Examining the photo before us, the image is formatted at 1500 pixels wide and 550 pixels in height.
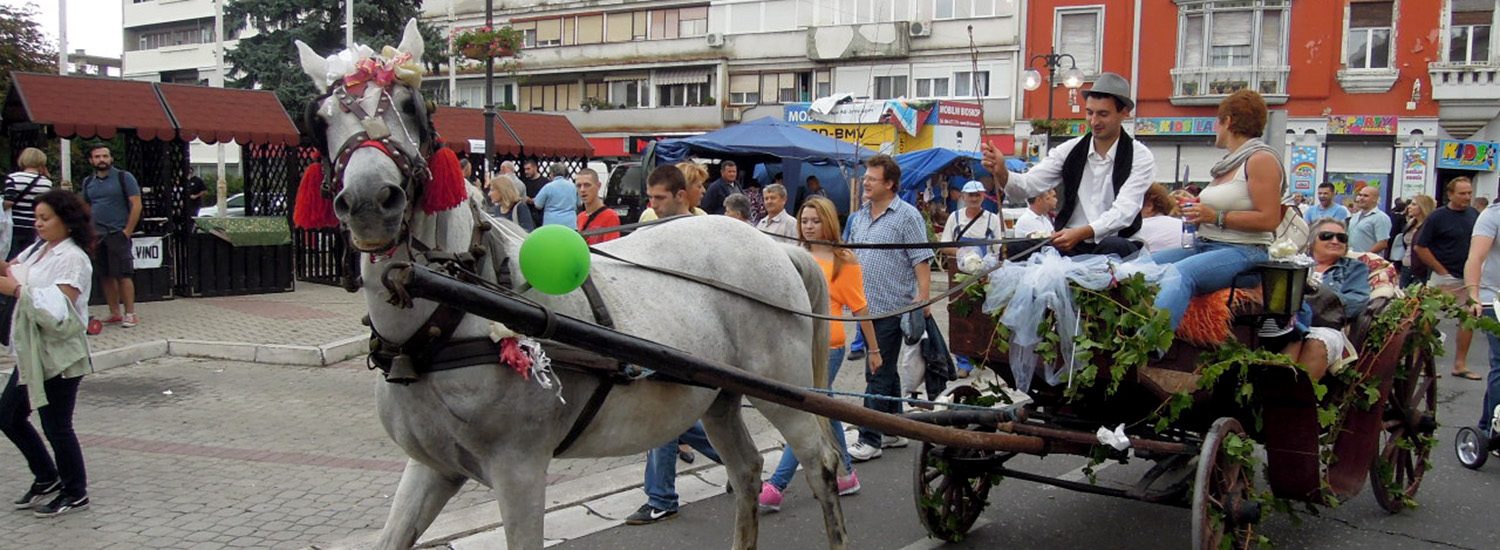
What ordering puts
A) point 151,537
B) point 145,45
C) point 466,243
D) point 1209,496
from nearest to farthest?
point 466,243
point 1209,496
point 151,537
point 145,45

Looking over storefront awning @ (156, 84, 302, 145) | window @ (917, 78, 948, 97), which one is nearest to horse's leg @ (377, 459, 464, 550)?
storefront awning @ (156, 84, 302, 145)

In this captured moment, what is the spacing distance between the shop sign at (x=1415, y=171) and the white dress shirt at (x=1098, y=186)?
98.6 feet

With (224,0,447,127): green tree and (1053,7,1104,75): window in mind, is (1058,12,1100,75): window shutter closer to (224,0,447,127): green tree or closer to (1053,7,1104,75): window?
(1053,7,1104,75): window

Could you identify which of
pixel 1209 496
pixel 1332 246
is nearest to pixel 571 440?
pixel 1209 496

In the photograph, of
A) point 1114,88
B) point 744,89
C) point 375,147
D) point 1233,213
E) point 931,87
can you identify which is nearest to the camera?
point 375,147

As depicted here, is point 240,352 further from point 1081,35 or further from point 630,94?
point 630,94

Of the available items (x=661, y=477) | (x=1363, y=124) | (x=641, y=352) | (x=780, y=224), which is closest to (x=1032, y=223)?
(x=780, y=224)

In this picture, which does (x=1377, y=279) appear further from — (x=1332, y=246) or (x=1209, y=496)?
(x=1209, y=496)

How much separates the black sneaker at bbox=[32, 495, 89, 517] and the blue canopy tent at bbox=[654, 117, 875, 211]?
14.4 m

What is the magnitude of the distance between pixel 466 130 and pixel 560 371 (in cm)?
1523

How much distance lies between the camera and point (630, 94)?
48375 mm

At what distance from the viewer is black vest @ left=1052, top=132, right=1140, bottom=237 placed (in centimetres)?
529

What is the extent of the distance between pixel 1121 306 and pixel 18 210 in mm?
10873

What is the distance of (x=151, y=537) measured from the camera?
5.22 m
